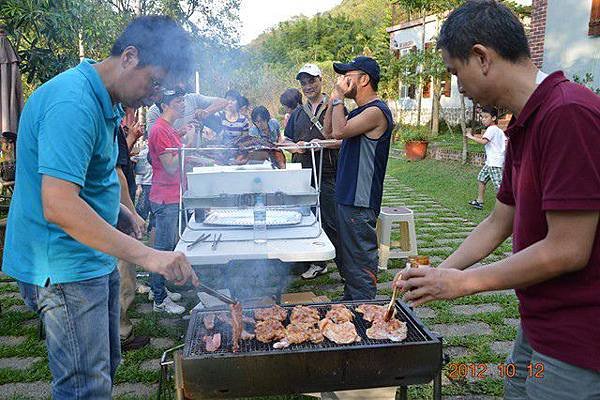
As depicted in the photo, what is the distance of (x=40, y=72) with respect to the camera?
606 centimetres

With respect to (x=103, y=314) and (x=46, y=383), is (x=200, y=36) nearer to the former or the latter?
(x=46, y=383)

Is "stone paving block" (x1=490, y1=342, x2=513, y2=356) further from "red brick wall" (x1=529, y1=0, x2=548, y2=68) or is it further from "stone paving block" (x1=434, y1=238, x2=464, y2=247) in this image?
"red brick wall" (x1=529, y1=0, x2=548, y2=68)

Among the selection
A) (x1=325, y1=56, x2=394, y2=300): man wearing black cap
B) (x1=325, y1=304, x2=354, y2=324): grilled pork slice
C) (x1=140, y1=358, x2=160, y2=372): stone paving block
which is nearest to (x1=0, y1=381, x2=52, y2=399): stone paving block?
(x1=140, y1=358, x2=160, y2=372): stone paving block

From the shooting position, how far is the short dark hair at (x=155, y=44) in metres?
1.93

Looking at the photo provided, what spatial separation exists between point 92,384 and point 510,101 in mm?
2000

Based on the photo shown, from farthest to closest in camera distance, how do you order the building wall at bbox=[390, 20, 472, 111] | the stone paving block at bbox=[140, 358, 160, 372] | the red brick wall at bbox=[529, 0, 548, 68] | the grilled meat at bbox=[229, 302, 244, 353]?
1. the building wall at bbox=[390, 20, 472, 111]
2. the red brick wall at bbox=[529, 0, 548, 68]
3. the stone paving block at bbox=[140, 358, 160, 372]
4. the grilled meat at bbox=[229, 302, 244, 353]

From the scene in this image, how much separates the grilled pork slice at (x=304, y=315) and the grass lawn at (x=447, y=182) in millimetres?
5883

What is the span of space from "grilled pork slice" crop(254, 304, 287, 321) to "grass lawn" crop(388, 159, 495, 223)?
597 cm

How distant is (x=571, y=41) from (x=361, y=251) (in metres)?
9.73

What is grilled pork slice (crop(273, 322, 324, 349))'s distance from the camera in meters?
2.35

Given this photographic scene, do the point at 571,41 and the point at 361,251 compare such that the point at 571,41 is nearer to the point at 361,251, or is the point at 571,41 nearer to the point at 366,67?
the point at 366,67

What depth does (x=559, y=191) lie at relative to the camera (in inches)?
54.5

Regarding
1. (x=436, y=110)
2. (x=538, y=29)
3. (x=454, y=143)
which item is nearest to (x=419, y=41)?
(x=436, y=110)

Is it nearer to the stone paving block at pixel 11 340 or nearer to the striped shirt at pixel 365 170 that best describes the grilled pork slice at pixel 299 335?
the striped shirt at pixel 365 170
